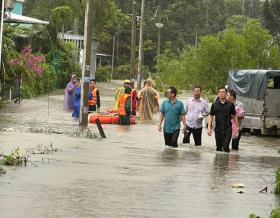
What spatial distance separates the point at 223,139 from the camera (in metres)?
18.6

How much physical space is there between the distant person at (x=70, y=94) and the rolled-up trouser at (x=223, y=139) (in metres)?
12.5

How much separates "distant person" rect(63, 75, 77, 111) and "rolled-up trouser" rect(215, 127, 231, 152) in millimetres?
12451

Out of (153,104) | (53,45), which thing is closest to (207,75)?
(53,45)

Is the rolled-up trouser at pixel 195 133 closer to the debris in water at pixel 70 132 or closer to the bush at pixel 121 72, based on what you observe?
the debris in water at pixel 70 132

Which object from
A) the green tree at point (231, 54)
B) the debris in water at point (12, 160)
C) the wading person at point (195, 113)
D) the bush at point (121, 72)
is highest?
the green tree at point (231, 54)

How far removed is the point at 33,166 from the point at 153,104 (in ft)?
53.4

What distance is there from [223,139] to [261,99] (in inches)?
362

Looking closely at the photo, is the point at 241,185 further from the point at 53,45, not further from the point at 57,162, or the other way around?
the point at 53,45

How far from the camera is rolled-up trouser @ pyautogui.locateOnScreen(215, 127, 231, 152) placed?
18.3 m

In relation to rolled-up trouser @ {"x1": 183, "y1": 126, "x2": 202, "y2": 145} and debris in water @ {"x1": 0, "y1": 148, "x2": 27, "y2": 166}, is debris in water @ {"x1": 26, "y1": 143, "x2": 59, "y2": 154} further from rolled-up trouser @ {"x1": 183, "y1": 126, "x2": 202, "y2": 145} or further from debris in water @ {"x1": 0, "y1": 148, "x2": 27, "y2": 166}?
rolled-up trouser @ {"x1": 183, "y1": 126, "x2": 202, "y2": 145}

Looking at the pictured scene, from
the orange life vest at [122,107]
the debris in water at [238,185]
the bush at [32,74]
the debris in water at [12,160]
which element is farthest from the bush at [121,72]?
the debris in water at [238,185]

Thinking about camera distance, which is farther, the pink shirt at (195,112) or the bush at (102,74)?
the bush at (102,74)

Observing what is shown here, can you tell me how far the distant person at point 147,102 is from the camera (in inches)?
1147

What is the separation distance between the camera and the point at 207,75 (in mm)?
57031
